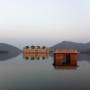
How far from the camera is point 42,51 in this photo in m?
38.3

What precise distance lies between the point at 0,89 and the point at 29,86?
0.95 metres

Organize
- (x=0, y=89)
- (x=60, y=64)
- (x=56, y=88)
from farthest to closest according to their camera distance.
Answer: (x=60, y=64) → (x=56, y=88) → (x=0, y=89)

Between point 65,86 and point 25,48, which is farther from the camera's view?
point 25,48

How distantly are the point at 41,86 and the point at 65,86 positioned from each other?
663 millimetres

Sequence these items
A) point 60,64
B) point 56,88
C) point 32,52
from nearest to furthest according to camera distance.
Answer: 1. point 56,88
2. point 60,64
3. point 32,52

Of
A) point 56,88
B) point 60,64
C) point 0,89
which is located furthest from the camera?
point 60,64

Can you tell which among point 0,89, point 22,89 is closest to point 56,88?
point 22,89

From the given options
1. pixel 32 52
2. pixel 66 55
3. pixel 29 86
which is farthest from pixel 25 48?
pixel 29 86

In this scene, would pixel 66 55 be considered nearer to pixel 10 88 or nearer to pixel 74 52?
pixel 74 52

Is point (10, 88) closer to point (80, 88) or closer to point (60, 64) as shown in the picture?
point (80, 88)

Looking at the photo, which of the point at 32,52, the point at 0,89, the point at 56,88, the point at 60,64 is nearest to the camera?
the point at 0,89

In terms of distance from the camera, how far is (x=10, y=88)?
6.52 meters

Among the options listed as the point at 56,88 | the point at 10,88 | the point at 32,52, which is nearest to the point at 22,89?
the point at 10,88

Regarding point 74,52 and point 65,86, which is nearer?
point 65,86
